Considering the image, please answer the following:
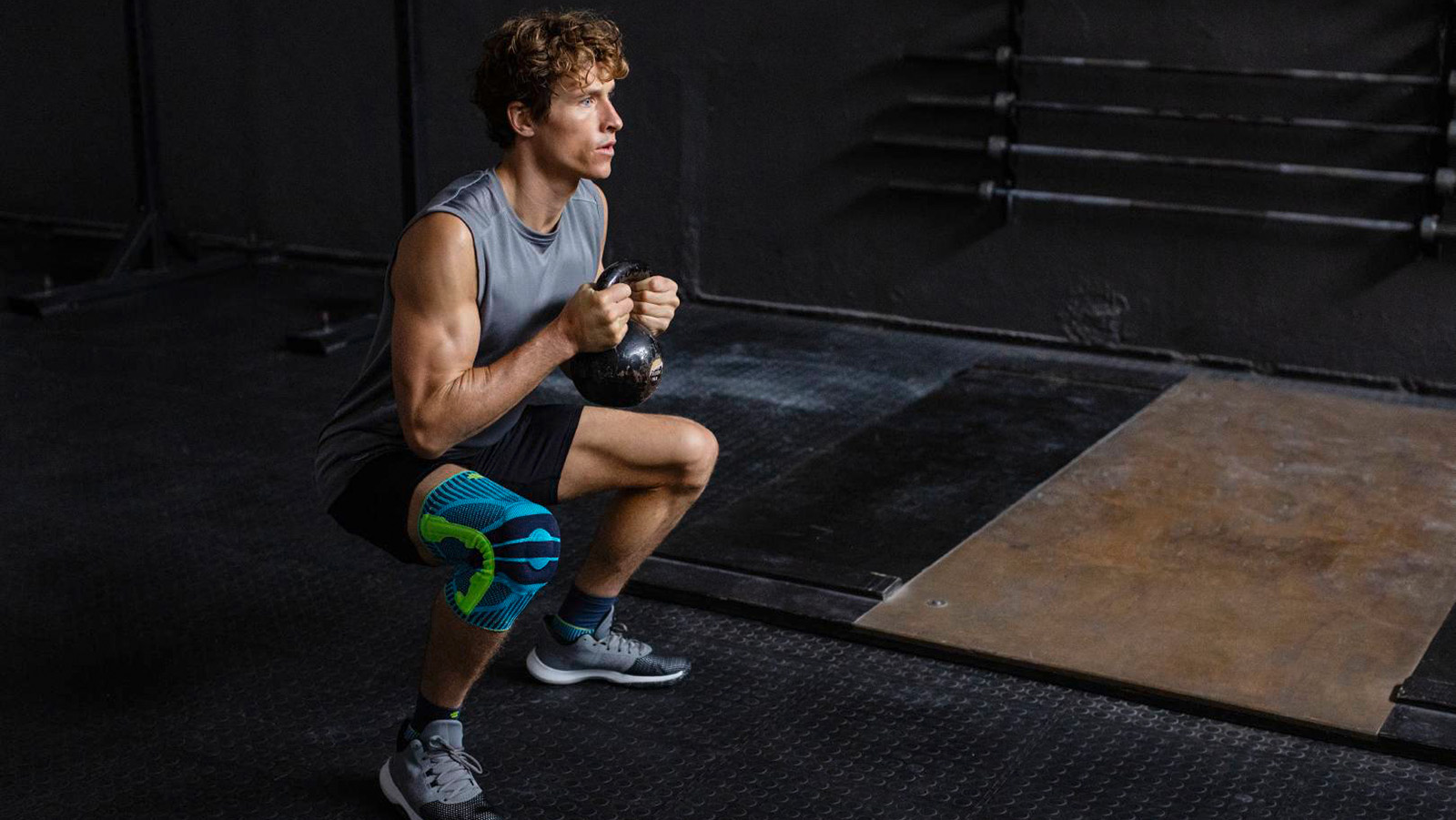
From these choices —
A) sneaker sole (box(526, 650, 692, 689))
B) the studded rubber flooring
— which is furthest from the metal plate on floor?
sneaker sole (box(526, 650, 692, 689))

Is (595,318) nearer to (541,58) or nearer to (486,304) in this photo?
(486,304)

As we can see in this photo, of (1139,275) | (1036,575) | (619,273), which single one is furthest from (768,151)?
(619,273)

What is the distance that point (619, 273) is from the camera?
215 cm

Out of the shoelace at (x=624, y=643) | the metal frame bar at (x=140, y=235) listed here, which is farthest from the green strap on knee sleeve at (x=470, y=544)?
the metal frame bar at (x=140, y=235)

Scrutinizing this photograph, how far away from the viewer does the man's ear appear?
216 centimetres

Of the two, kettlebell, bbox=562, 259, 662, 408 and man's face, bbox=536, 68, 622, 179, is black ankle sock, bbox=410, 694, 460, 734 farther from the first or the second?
man's face, bbox=536, 68, 622, 179

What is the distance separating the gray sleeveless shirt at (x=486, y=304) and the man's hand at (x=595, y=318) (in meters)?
0.11

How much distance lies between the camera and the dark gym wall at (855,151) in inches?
162

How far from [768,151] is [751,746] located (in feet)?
9.03

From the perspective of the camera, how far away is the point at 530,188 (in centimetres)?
220

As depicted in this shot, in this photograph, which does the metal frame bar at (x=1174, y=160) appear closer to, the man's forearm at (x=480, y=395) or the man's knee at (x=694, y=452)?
the man's knee at (x=694, y=452)

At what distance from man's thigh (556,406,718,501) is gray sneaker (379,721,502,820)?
0.39 metres

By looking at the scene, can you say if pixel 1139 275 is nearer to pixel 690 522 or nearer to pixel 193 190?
pixel 690 522

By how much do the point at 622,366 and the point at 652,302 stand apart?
0.33 ft
